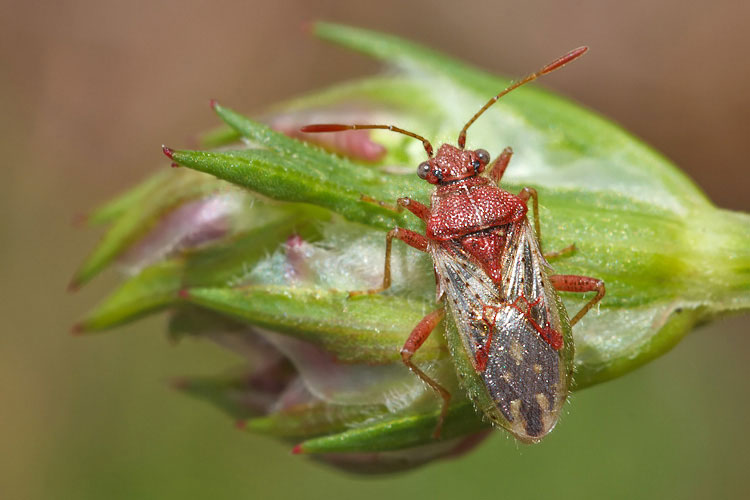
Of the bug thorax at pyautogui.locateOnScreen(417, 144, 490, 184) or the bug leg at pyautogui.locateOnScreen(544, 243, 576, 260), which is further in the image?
the bug thorax at pyautogui.locateOnScreen(417, 144, 490, 184)

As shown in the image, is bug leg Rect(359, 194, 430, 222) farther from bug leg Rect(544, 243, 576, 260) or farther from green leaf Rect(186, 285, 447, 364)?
bug leg Rect(544, 243, 576, 260)

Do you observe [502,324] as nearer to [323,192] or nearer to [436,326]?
[436,326]

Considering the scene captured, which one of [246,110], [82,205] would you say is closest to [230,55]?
[246,110]

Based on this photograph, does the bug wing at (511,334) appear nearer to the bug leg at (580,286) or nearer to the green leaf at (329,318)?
the bug leg at (580,286)

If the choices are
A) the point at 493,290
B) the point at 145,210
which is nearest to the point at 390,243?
the point at 493,290

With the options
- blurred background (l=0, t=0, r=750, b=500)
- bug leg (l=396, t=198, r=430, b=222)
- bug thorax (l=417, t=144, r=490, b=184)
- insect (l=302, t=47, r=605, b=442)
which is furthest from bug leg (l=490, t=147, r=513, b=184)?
blurred background (l=0, t=0, r=750, b=500)

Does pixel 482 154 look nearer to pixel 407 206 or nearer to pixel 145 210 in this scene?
pixel 407 206
